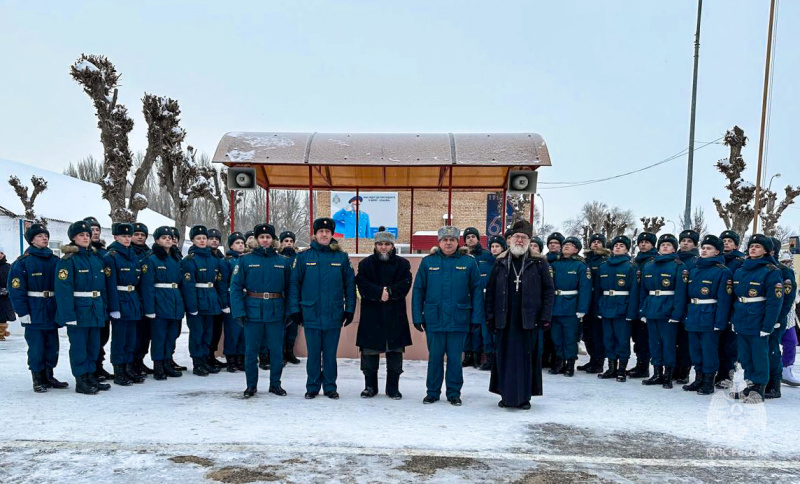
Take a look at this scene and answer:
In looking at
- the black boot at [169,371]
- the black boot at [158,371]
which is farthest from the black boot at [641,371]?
the black boot at [158,371]

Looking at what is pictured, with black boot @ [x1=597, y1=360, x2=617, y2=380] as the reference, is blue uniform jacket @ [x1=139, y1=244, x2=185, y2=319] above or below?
above

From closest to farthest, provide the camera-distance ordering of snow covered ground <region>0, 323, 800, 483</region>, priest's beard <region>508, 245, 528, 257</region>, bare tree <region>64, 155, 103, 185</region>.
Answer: snow covered ground <region>0, 323, 800, 483</region>
priest's beard <region>508, 245, 528, 257</region>
bare tree <region>64, 155, 103, 185</region>

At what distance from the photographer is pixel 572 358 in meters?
8.02

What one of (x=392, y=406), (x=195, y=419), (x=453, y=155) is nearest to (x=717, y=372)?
(x=392, y=406)

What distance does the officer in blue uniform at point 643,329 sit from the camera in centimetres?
783

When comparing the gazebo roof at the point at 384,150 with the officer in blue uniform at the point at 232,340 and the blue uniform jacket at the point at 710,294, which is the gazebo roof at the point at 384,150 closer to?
the officer in blue uniform at the point at 232,340

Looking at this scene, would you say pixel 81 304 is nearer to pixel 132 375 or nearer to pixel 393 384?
pixel 132 375

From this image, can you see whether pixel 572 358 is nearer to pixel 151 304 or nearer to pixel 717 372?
pixel 717 372

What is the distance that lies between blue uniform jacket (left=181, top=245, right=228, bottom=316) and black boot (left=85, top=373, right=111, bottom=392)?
1.36 metres

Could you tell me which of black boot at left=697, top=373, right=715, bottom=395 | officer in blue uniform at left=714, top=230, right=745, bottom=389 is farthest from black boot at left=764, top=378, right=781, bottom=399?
black boot at left=697, top=373, right=715, bottom=395

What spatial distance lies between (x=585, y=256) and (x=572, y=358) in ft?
5.06

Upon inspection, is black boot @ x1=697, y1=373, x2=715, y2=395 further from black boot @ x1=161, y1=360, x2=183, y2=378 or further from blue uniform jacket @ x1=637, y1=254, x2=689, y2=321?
black boot @ x1=161, y1=360, x2=183, y2=378

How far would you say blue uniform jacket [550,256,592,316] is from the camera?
25.9ft

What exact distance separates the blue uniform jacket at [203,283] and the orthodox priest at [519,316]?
12.3 ft
